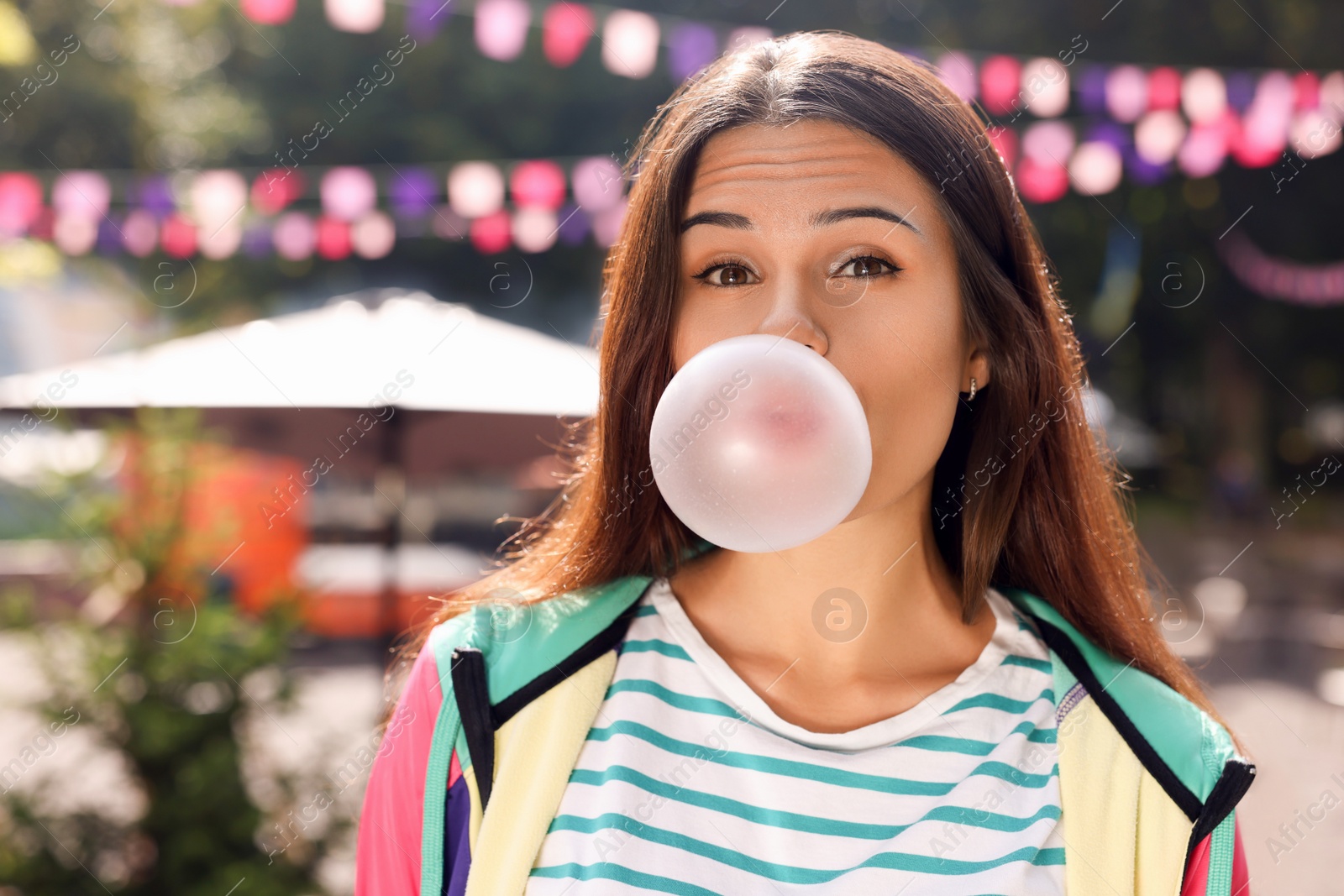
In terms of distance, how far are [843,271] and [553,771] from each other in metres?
0.81

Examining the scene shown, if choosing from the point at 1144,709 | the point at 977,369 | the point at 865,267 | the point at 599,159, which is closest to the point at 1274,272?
the point at 599,159

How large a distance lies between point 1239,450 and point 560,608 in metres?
19.6

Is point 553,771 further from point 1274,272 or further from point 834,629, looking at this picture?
point 1274,272

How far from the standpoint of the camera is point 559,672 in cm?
144

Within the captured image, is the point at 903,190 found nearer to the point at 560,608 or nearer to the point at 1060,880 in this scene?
the point at 560,608

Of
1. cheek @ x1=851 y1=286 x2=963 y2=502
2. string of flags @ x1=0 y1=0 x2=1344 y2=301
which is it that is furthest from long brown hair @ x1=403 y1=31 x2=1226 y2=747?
string of flags @ x1=0 y1=0 x2=1344 y2=301

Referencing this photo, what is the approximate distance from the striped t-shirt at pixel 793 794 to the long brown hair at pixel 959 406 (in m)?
0.22

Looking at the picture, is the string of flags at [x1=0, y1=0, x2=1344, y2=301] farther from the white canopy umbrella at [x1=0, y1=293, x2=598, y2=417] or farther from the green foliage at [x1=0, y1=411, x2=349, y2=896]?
the green foliage at [x1=0, y1=411, x2=349, y2=896]

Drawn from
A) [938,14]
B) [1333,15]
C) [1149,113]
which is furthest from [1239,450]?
[1149,113]

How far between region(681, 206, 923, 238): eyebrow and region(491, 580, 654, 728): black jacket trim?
622mm

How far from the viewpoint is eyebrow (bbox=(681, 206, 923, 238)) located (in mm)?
1392

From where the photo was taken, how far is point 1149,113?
4812mm

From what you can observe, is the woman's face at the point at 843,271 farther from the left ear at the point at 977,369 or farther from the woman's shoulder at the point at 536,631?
the woman's shoulder at the point at 536,631

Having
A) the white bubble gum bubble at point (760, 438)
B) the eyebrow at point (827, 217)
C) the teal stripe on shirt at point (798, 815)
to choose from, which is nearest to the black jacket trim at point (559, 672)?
the teal stripe on shirt at point (798, 815)
